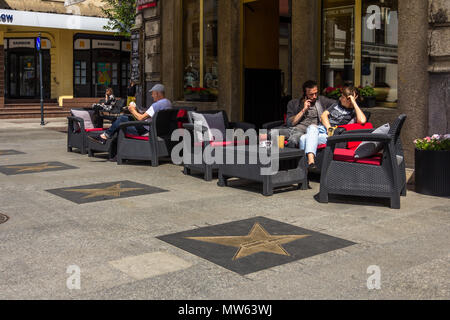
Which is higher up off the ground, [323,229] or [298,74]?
[298,74]

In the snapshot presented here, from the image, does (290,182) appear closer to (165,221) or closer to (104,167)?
(165,221)

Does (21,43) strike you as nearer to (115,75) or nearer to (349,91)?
(115,75)

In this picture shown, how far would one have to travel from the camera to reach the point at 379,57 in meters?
8.70

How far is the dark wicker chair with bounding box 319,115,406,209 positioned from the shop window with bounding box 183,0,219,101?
5853 millimetres

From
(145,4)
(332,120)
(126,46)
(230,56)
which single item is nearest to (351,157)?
(332,120)

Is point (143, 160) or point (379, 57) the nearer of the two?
point (379, 57)

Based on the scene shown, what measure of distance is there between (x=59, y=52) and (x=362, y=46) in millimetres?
23407

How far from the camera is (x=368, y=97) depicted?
8578 mm

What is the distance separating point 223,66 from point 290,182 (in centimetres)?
500

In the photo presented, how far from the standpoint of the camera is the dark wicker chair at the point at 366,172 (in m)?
6.05

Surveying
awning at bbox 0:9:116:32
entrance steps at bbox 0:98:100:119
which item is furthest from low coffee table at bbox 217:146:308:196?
awning at bbox 0:9:116:32

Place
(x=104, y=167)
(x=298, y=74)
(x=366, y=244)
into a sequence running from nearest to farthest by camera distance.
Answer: (x=366, y=244)
(x=104, y=167)
(x=298, y=74)

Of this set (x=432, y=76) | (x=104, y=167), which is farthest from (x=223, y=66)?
(x=432, y=76)

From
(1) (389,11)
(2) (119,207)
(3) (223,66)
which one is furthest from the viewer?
(3) (223,66)
